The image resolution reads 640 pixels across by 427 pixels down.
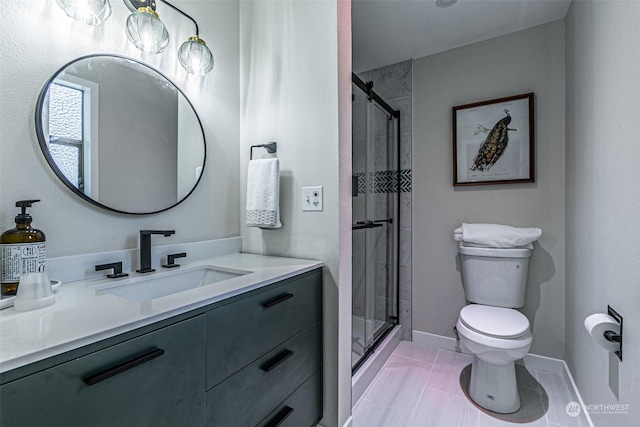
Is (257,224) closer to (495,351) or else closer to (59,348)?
(59,348)

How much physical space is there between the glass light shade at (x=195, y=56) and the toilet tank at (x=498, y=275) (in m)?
1.94

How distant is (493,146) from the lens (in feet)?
7.00

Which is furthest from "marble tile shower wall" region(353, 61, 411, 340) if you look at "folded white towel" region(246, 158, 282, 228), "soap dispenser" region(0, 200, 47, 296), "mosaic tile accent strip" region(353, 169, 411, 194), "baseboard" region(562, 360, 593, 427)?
"soap dispenser" region(0, 200, 47, 296)

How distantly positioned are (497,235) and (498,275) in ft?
0.87

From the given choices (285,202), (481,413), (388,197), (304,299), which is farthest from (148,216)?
(481,413)

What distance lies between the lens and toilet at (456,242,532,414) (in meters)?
1.55

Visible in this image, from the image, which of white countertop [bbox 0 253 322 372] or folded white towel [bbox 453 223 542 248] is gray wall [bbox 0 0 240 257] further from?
folded white towel [bbox 453 223 542 248]

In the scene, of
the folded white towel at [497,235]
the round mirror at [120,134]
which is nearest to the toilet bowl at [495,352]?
the folded white towel at [497,235]

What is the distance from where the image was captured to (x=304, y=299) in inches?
49.1

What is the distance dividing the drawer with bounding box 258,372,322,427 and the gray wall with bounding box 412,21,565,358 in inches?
53.9

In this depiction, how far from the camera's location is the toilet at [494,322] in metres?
1.55

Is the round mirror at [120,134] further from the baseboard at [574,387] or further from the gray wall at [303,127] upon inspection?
the baseboard at [574,387]

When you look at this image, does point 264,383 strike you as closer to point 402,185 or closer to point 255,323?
point 255,323

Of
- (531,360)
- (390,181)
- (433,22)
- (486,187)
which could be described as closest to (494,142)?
(486,187)
